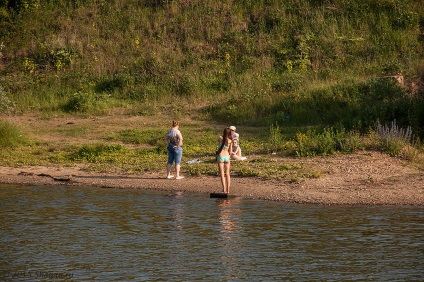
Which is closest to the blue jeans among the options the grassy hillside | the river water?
the river water

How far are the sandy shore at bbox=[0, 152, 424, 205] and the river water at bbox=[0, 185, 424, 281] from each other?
0.57 m

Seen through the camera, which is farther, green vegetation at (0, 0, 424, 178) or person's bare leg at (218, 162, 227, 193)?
green vegetation at (0, 0, 424, 178)

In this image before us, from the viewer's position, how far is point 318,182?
16.8m

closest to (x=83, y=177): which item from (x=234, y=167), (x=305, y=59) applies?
(x=234, y=167)

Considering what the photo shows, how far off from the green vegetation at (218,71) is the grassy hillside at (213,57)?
0.06 meters

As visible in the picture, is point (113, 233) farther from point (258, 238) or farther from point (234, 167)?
point (234, 167)

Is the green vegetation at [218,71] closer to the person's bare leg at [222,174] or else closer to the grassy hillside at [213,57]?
the grassy hillside at [213,57]

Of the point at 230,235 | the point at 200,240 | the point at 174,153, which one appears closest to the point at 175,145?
the point at 174,153

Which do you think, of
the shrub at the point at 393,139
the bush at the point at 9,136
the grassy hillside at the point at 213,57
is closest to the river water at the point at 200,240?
the shrub at the point at 393,139

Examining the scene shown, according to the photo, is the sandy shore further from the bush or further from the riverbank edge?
the bush

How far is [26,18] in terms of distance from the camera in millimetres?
32938

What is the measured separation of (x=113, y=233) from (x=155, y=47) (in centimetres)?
1951

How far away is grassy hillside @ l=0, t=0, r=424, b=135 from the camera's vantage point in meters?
25.8

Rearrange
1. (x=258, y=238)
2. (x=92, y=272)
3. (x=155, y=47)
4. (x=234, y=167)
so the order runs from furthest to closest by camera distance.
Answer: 1. (x=155, y=47)
2. (x=234, y=167)
3. (x=258, y=238)
4. (x=92, y=272)
